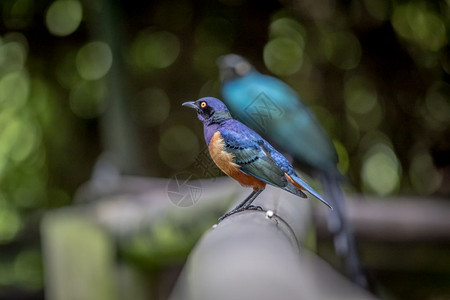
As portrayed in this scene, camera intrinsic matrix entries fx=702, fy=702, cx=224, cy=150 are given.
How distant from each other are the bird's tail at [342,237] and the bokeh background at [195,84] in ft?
6.31

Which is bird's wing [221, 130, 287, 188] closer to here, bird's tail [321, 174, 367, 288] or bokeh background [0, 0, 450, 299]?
bird's tail [321, 174, 367, 288]

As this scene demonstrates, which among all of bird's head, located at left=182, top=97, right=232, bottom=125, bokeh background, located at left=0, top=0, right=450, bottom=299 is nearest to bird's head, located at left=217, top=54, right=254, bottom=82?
bird's head, located at left=182, top=97, right=232, bottom=125

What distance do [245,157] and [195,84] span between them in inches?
97.1

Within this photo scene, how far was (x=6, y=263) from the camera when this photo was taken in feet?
10.6

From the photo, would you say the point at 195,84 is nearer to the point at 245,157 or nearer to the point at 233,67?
the point at 233,67

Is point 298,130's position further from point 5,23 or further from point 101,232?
point 5,23

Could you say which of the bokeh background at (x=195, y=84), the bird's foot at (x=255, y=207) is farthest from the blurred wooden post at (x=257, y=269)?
the bokeh background at (x=195, y=84)

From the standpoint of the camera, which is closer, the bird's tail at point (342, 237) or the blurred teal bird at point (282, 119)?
the blurred teal bird at point (282, 119)

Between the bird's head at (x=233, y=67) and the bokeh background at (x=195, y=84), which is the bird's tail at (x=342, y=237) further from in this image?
the bokeh background at (x=195, y=84)

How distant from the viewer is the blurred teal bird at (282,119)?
66 centimetres

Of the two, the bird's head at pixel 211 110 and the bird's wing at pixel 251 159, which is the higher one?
the bird's head at pixel 211 110

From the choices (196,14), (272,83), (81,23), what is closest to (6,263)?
(81,23)

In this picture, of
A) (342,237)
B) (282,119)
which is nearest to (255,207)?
(282,119)

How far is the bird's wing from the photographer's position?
0.59m
